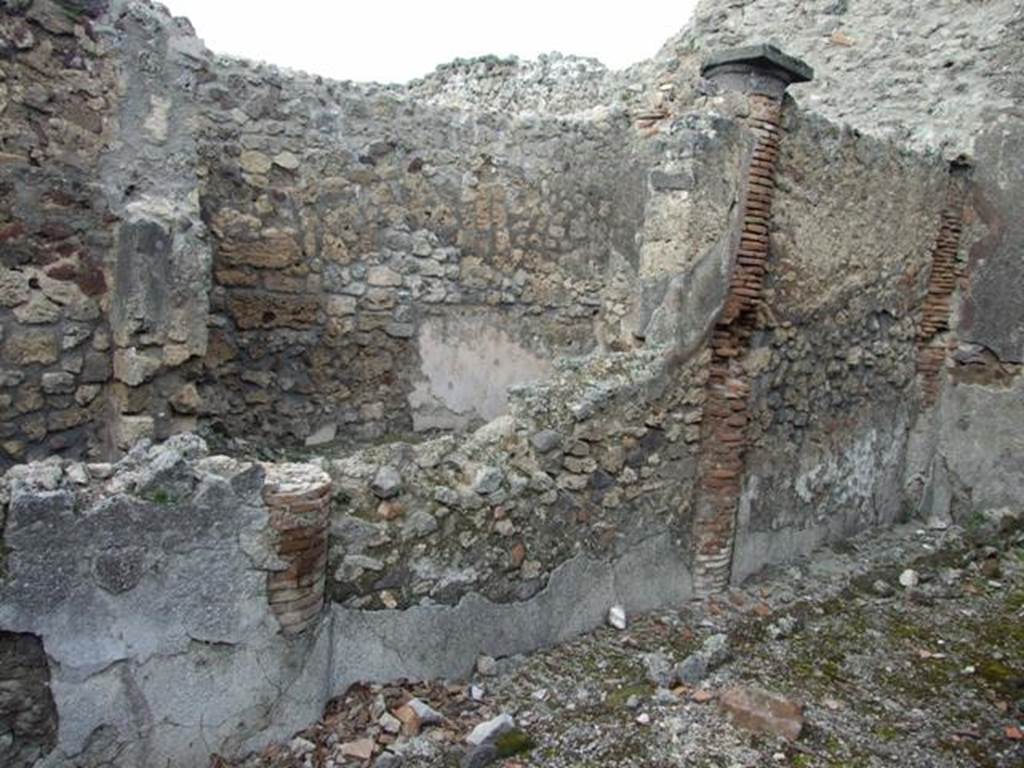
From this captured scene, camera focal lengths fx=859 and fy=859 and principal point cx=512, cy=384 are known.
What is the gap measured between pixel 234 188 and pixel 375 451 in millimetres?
2119

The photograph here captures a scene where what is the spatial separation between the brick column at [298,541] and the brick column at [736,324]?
233 centimetres

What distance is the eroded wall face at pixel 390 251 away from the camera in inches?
193

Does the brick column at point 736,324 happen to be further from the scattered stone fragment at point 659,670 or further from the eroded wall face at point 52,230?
the eroded wall face at point 52,230

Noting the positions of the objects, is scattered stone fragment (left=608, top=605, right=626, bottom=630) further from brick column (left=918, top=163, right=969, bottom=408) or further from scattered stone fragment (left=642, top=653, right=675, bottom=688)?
brick column (left=918, top=163, right=969, bottom=408)

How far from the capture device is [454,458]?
3.70 m

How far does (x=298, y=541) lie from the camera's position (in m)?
2.95

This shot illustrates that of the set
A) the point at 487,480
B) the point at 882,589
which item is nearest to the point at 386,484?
the point at 487,480

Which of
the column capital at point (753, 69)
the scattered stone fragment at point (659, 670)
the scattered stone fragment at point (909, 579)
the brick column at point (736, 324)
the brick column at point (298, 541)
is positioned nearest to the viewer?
the brick column at point (298, 541)

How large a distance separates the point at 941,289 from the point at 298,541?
5.49m

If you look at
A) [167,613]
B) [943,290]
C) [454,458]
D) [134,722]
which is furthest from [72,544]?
[943,290]

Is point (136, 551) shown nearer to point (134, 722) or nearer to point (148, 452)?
point (148, 452)

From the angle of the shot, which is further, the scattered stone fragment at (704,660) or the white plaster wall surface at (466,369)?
the white plaster wall surface at (466,369)

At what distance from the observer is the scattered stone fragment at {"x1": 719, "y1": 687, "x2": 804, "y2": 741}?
11.2ft

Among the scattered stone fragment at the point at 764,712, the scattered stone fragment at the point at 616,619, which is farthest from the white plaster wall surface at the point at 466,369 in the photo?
the scattered stone fragment at the point at 764,712
